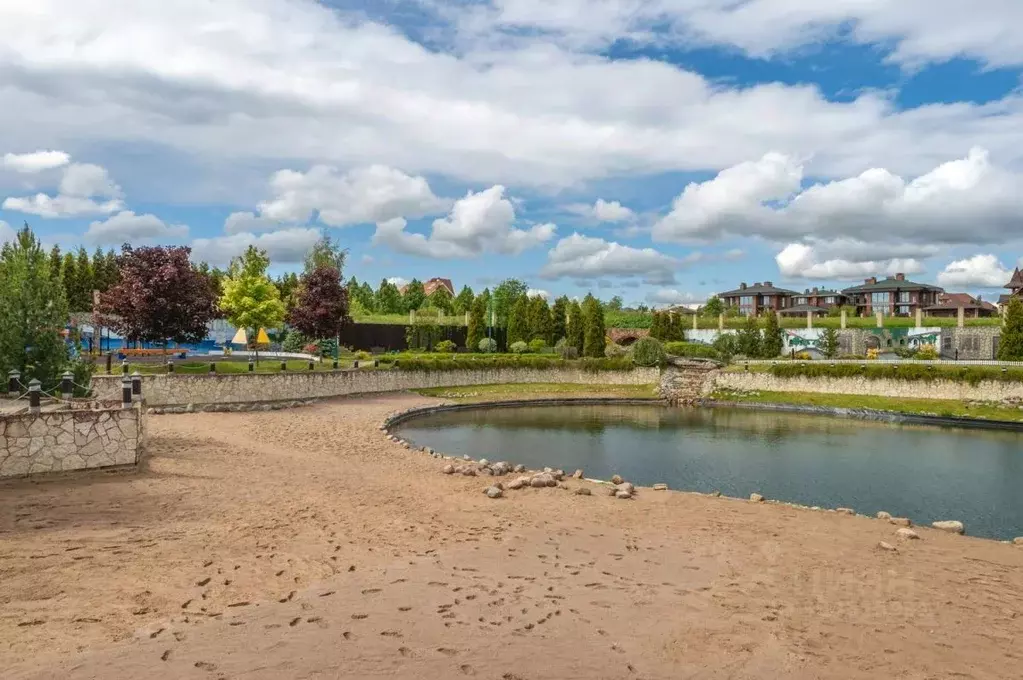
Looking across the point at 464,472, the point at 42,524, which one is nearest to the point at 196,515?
the point at 42,524

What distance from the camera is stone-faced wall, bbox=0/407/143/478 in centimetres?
1220

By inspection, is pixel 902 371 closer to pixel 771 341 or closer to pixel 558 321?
pixel 771 341

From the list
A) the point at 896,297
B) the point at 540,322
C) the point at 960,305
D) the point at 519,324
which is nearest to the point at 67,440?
the point at 540,322

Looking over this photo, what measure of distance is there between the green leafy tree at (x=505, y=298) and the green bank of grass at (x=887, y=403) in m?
25.7

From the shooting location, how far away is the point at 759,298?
3851 inches

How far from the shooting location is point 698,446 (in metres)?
24.2

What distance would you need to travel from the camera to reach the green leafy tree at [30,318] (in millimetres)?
16312

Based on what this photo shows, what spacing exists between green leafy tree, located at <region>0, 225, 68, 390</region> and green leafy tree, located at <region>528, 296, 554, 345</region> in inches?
1624

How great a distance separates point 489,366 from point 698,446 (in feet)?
66.6

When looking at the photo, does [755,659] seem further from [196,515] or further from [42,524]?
[42,524]

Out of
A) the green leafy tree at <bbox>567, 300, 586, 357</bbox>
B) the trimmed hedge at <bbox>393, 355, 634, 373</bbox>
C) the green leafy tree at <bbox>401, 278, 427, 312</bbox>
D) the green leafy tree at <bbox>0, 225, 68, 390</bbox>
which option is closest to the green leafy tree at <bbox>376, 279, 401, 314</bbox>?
the green leafy tree at <bbox>401, 278, 427, 312</bbox>

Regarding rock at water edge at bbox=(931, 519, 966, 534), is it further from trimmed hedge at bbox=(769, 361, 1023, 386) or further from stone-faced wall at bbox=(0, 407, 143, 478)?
trimmed hedge at bbox=(769, 361, 1023, 386)

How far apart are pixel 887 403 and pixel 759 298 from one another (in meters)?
66.7

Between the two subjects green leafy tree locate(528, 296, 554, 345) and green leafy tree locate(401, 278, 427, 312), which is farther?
green leafy tree locate(401, 278, 427, 312)
